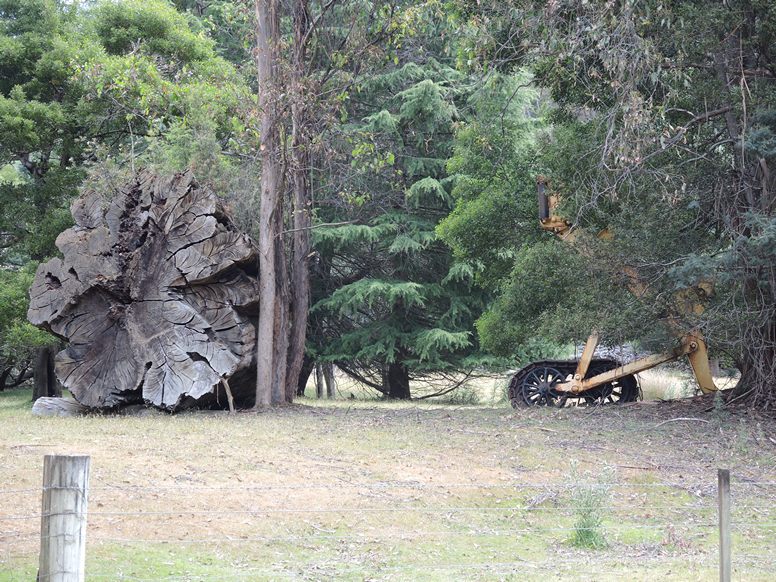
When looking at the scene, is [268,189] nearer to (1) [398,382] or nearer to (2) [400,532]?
(2) [400,532]

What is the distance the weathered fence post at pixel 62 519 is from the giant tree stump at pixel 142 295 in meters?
9.47

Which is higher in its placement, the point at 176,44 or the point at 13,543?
the point at 176,44

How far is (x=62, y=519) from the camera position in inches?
197

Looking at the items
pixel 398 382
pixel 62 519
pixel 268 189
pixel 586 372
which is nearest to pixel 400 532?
pixel 62 519

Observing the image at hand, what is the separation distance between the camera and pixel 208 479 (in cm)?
936

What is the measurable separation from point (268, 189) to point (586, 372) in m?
6.76

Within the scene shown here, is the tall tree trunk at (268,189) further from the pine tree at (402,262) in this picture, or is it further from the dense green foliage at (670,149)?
the pine tree at (402,262)

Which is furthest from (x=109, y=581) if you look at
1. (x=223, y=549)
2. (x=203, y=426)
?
(x=203, y=426)

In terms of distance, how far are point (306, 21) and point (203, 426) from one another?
759cm

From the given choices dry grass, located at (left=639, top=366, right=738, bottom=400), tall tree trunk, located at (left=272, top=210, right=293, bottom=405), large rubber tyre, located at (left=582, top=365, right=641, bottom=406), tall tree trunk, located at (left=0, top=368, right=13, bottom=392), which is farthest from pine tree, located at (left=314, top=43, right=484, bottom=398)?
tall tree trunk, located at (left=272, top=210, right=293, bottom=405)

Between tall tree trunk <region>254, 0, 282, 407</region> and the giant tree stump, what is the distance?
25.7 inches

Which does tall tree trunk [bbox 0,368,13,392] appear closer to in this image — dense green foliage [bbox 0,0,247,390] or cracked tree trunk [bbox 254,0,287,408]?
dense green foliage [bbox 0,0,247,390]

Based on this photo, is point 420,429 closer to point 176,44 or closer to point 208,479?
point 208,479

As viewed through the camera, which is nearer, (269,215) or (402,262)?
(269,215)
